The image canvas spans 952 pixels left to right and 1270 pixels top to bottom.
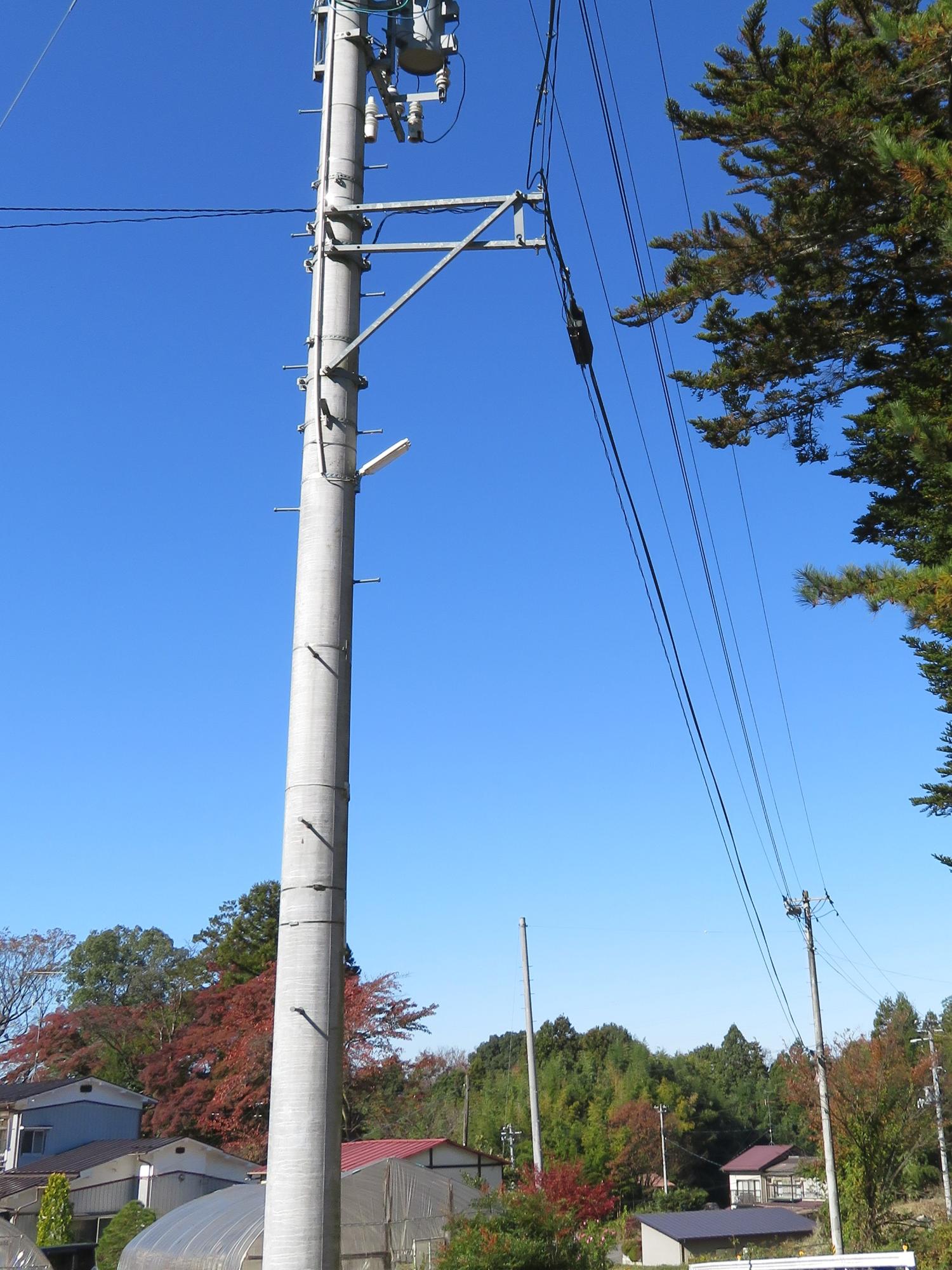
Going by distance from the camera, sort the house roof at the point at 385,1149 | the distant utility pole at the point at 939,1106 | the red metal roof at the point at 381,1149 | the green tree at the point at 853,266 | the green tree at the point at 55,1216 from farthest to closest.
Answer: the distant utility pole at the point at 939,1106, the green tree at the point at 55,1216, the house roof at the point at 385,1149, the red metal roof at the point at 381,1149, the green tree at the point at 853,266

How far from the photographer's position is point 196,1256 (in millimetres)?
20109

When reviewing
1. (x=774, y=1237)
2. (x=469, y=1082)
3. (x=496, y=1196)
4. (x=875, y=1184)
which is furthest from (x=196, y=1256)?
(x=469, y=1082)

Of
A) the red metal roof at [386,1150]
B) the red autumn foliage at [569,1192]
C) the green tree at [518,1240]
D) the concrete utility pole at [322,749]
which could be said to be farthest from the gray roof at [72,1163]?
the concrete utility pole at [322,749]

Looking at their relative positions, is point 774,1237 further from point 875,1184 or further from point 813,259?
point 813,259

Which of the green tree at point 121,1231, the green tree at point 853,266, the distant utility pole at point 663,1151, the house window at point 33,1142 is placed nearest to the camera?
the green tree at point 853,266

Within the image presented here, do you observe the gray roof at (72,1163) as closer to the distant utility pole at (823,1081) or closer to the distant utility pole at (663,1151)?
the distant utility pole at (823,1081)

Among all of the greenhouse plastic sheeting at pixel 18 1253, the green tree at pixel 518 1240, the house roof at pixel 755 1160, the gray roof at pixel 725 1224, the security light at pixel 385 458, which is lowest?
the gray roof at pixel 725 1224

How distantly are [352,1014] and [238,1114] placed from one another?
6.09 metres

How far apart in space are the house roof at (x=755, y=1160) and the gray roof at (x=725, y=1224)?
25.6 m

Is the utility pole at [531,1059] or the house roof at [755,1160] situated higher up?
the utility pole at [531,1059]

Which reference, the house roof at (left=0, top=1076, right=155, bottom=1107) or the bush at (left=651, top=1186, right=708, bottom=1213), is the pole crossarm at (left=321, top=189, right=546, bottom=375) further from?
the bush at (left=651, top=1186, right=708, bottom=1213)

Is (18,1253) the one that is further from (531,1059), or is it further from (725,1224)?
(725,1224)

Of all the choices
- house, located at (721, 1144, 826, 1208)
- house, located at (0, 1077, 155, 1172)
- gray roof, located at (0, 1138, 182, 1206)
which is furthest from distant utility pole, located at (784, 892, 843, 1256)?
house, located at (721, 1144, 826, 1208)

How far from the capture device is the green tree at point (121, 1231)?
30.0 metres
